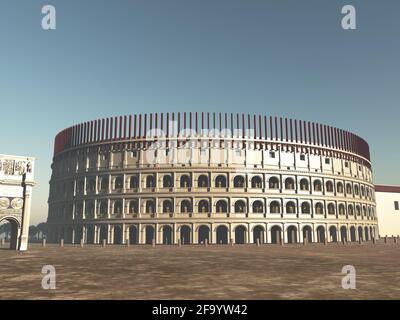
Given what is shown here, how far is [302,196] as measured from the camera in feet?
183

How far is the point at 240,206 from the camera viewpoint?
174 ft

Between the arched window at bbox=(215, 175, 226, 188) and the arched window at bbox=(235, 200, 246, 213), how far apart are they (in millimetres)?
3519

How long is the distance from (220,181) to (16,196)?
29.2 meters

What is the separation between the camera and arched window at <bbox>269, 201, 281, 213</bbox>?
178 feet

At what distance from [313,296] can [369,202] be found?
6488cm

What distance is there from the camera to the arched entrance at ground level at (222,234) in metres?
53.1

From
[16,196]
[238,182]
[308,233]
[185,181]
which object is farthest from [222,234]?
[16,196]

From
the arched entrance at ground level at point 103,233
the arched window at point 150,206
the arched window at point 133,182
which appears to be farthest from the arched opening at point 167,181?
the arched entrance at ground level at point 103,233

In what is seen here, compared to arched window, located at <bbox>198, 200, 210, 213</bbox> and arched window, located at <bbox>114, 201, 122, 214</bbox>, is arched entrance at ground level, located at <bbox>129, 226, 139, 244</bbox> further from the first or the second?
arched window, located at <bbox>198, 200, 210, 213</bbox>

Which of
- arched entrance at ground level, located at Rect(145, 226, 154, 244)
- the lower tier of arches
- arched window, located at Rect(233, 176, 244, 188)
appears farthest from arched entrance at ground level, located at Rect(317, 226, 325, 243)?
arched entrance at ground level, located at Rect(145, 226, 154, 244)

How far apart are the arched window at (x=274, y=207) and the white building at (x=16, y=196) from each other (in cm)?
3550

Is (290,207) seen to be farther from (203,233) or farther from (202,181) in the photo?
(202,181)
